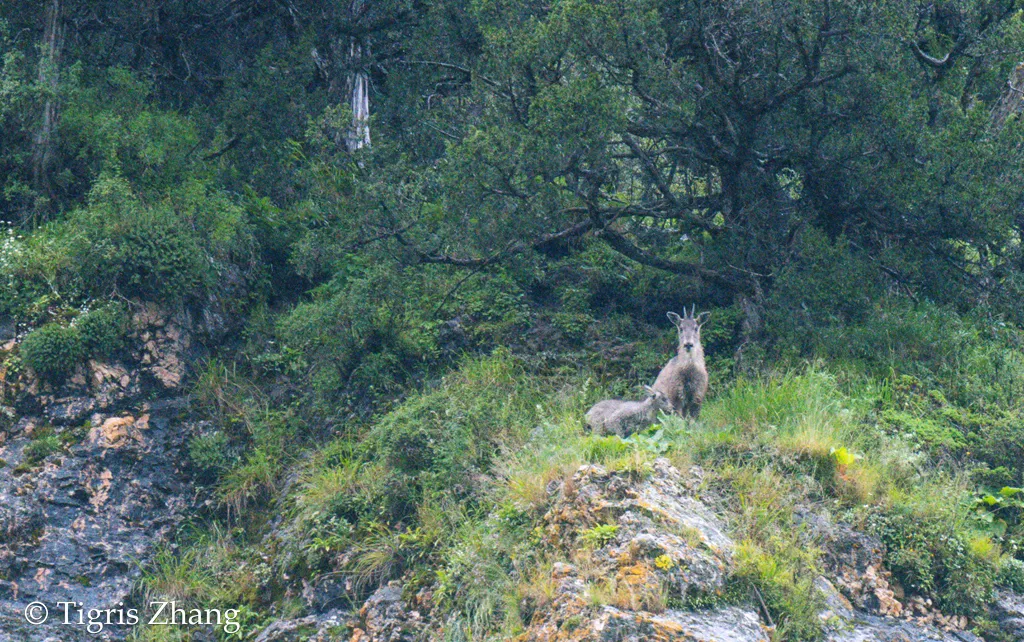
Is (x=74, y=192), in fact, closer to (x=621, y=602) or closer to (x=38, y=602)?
(x=38, y=602)

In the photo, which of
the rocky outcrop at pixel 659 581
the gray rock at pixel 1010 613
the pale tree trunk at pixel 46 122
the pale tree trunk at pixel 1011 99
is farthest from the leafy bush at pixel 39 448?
the pale tree trunk at pixel 1011 99

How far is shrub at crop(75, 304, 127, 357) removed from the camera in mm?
12320

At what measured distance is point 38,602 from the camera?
34.1 ft

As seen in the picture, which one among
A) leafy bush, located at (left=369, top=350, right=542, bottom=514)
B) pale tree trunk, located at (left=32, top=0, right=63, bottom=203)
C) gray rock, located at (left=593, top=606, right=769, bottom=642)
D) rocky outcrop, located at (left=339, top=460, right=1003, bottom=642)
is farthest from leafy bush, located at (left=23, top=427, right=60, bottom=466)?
gray rock, located at (left=593, top=606, right=769, bottom=642)

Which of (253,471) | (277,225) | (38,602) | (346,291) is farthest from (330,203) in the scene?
(38,602)

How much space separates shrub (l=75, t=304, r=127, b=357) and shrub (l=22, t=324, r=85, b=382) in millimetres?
101

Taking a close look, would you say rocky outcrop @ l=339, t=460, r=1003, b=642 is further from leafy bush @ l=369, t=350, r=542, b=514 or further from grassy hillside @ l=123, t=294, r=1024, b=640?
leafy bush @ l=369, t=350, r=542, b=514

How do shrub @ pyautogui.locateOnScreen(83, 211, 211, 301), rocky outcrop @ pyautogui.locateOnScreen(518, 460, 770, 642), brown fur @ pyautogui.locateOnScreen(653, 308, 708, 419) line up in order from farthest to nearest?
shrub @ pyautogui.locateOnScreen(83, 211, 211, 301)
brown fur @ pyautogui.locateOnScreen(653, 308, 708, 419)
rocky outcrop @ pyautogui.locateOnScreen(518, 460, 770, 642)

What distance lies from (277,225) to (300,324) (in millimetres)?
2709

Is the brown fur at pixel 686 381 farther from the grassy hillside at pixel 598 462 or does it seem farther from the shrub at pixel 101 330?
the shrub at pixel 101 330

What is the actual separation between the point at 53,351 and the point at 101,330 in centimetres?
60

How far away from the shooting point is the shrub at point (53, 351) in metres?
12.0

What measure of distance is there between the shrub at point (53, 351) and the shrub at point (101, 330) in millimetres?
101

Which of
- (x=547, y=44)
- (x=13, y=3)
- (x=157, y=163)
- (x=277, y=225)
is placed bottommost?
(x=277, y=225)
